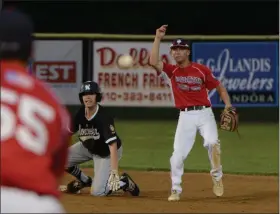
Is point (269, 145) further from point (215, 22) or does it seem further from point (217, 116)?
point (215, 22)

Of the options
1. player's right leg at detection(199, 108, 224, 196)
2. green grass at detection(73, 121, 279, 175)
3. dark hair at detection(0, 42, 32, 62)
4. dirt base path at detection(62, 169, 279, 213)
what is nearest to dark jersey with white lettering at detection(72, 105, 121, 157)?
dirt base path at detection(62, 169, 279, 213)

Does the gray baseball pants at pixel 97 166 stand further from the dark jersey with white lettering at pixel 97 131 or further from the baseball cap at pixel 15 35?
the baseball cap at pixel 15 35

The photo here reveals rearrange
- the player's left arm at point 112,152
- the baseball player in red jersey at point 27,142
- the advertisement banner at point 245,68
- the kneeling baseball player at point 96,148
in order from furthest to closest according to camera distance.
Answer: the advertisement banner at point 245,68 → the kneeling baseball player at point 96,148 → the player's left arm at point 112,152 → the baseball player in red jersey at point 27,142

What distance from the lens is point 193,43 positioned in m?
16.9

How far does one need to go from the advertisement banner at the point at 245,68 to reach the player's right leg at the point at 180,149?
8.81m

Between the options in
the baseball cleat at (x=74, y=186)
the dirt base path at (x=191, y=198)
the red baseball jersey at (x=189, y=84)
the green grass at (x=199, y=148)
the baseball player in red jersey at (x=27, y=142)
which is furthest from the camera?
the green grass at (x=199, y=148)

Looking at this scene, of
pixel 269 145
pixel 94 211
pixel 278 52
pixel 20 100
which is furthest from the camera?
pixel 278 52

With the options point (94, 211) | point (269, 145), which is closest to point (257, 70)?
point (269, 145)

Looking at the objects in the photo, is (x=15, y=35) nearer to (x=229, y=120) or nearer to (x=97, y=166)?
(x=97, y=166)

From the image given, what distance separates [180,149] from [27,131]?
5315mm

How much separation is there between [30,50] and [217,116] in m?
14.2

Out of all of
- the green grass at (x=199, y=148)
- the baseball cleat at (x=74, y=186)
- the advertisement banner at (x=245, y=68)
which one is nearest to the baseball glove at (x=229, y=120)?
the baseball cleat at (x=74, y=186)

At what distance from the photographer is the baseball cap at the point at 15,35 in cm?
280

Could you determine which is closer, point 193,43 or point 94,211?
point 94,211
